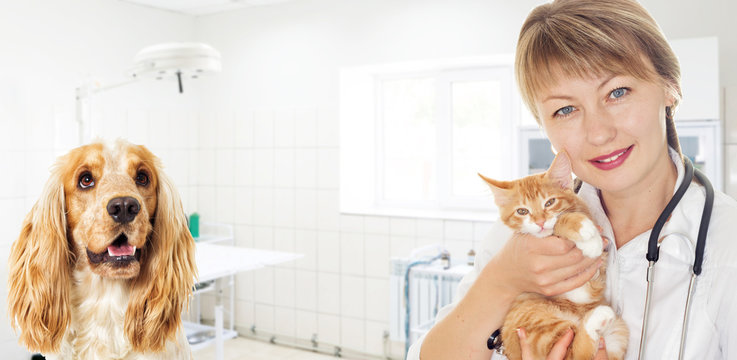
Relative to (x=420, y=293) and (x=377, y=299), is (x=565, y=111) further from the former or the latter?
(x=377, y=299)

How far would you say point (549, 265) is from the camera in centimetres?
92

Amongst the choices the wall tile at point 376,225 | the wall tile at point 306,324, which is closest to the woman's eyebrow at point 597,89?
the wall tile at point 376,225

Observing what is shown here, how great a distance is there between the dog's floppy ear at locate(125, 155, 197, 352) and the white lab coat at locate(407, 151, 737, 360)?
72 centimetres

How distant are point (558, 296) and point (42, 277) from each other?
79 cm

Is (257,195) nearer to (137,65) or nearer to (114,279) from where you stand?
(137,65)

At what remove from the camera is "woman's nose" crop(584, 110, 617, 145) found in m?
0.94

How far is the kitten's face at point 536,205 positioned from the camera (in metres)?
0.99

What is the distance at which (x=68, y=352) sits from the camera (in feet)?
2.27

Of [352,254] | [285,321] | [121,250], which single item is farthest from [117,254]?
[285,321]

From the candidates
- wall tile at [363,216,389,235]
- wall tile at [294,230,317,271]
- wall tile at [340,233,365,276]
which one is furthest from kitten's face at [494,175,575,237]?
wall tile at [294,230,317,271]

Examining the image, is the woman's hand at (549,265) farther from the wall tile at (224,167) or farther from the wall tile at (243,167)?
the wall tile at (224,167)

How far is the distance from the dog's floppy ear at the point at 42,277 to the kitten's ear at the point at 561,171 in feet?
2.48

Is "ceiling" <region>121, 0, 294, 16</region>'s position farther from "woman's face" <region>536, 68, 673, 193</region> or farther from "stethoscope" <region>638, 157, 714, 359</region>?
"stethoscope" <region>638, 157, 714, 359</region>

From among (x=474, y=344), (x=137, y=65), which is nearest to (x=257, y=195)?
(x=137, y=65)
